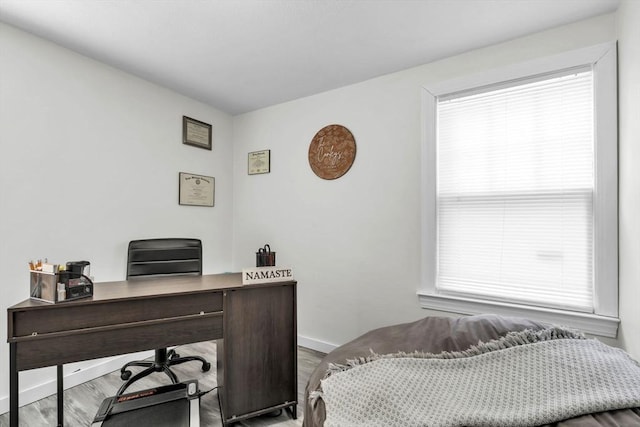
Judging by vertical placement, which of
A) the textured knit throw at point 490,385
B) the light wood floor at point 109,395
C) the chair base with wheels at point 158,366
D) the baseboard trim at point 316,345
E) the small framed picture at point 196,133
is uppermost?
the small framed picture at point 196,133

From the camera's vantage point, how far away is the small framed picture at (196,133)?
3086mm

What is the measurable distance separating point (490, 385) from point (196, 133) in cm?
319

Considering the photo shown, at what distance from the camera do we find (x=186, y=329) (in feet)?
5.43

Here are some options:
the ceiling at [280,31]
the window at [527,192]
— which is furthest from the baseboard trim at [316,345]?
the ceiling at [280,31]

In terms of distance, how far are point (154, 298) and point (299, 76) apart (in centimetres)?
204

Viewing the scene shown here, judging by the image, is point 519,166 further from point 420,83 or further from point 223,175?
point 223,175

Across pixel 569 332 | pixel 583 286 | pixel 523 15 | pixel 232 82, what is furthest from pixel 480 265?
pixel 232 82

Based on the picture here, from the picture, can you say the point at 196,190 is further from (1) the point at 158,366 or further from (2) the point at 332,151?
(1) the point at 158,366

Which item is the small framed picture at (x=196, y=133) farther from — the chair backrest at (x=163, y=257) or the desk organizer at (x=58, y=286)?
the desk organizer at (x=58, y=286)

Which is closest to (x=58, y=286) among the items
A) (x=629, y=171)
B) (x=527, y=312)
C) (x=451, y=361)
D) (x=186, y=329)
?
(x=186, y=329)

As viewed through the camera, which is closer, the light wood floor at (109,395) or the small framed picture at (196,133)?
the light wood floor at (109,395)

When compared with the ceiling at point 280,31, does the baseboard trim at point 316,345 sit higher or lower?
lower

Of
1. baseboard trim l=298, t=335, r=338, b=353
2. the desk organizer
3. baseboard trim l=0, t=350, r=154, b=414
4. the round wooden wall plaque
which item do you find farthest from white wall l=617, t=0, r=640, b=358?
baseboard trim l=0, t=350, r=154, b=414

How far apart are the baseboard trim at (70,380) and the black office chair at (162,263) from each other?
0.42 feet
